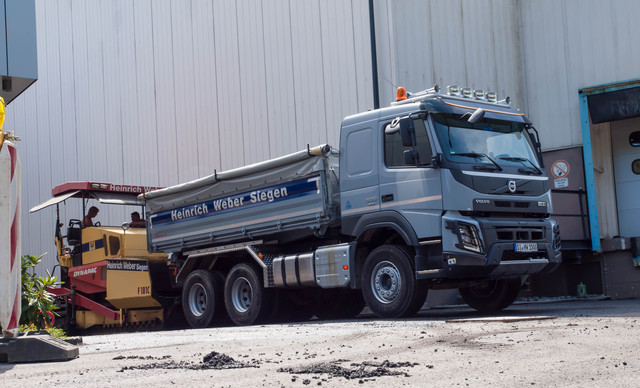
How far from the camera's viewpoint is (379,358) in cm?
617

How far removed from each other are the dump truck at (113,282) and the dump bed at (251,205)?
46 cm

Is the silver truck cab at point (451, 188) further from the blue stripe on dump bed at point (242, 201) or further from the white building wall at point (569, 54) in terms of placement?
the white building wall at point (569, 54)

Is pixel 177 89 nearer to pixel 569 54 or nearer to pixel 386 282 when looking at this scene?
pixel 569 54

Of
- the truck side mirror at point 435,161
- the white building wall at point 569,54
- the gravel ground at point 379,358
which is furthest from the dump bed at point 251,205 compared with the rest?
the white building wall at point 569,54

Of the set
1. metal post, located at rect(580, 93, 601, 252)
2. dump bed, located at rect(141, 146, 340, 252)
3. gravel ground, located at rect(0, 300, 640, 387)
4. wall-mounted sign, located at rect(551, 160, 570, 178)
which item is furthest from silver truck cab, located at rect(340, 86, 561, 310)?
wall-mounted sign, located at rect(551, 160, 570, 178)

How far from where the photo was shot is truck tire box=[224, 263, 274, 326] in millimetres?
12578

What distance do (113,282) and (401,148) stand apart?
6405 mm

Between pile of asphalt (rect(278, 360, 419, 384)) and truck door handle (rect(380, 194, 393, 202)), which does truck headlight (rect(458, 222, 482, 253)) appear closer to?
truck door handle (rect(380, 194, 393, 202))

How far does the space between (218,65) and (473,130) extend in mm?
10555

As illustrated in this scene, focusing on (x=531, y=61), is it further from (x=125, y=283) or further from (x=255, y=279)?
(x=125, y=283)

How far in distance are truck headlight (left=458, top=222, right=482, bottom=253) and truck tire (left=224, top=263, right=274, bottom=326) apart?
149 inches

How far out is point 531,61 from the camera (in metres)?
17.8

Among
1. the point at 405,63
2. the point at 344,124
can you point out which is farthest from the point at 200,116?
the point at 344,124

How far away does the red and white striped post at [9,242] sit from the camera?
21.6ft
